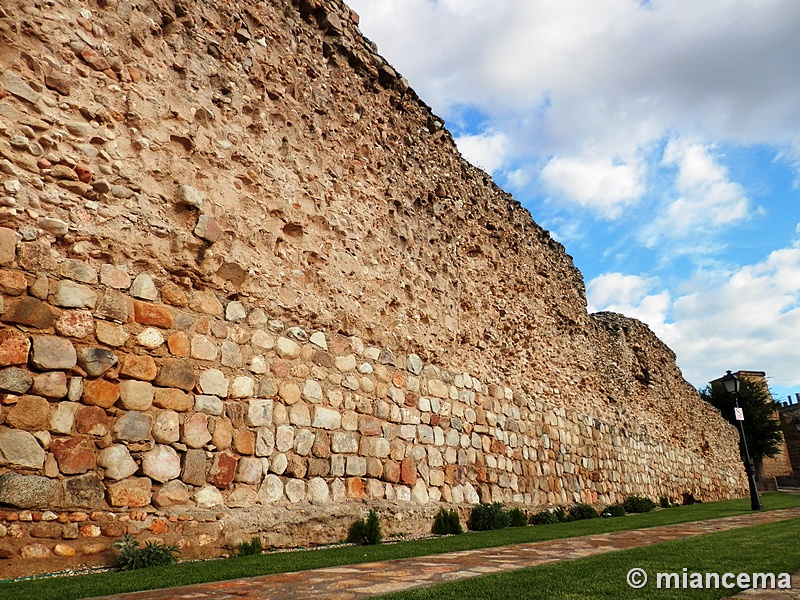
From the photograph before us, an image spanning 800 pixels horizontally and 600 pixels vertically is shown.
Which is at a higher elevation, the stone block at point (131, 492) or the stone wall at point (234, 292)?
the stone wall at point (234, 292)

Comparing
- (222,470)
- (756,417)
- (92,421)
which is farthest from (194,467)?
(756,417)

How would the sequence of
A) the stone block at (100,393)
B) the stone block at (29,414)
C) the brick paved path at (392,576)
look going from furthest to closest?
1. the stone block at (100,393)
2. the stone block at (29,414)
3. the brick paved path at (392,576)

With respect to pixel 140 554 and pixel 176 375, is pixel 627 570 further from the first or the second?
pixel 176 375

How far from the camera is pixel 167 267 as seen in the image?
608 centimetres

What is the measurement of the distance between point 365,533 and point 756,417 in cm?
3345

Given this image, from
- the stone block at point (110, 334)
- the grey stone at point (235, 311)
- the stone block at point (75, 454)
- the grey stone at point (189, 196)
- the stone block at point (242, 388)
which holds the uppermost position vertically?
the grey stone at point (189, 196)

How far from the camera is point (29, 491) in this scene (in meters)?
4.63

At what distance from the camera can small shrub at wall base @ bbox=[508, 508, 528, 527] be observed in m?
9.55

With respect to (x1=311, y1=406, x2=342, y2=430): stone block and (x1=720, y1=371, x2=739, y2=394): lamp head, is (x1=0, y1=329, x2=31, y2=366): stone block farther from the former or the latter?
(x1=720, y1=371, x2=739, y2=394): lamp head

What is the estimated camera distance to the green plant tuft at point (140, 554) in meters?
4.79

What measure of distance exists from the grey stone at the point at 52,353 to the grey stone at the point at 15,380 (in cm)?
12

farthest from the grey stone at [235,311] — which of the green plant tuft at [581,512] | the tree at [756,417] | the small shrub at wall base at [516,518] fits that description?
the tree at [756,417]

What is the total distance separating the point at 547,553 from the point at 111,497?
157 inches

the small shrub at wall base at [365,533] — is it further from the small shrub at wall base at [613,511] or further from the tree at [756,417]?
the tree at [756,417]
